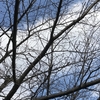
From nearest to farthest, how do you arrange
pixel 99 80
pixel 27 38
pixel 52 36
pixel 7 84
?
pixel 99 80
pixel 52 36
pixel 7 84
pixel 27 38

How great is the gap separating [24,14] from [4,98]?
2010 millimetres

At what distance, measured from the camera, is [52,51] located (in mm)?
4504

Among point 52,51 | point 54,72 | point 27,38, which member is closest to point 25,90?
point 54,72

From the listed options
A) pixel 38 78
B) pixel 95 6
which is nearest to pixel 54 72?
pixel 38 78

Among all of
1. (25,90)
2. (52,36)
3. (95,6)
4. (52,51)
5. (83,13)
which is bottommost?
(25,90)

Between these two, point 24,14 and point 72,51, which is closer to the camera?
point 72,51

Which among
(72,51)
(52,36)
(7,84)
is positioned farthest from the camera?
(7,84)

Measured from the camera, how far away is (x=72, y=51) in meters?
4.48

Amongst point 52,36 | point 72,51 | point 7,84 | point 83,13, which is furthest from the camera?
point 7,84

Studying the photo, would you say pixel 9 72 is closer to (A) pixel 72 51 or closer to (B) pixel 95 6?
(A) pixel 72 51

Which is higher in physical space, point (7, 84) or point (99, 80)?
point (7, 84)

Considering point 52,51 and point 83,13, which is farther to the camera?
point 52,51

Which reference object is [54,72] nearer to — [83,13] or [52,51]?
[52,51]

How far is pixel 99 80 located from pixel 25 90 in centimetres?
158
